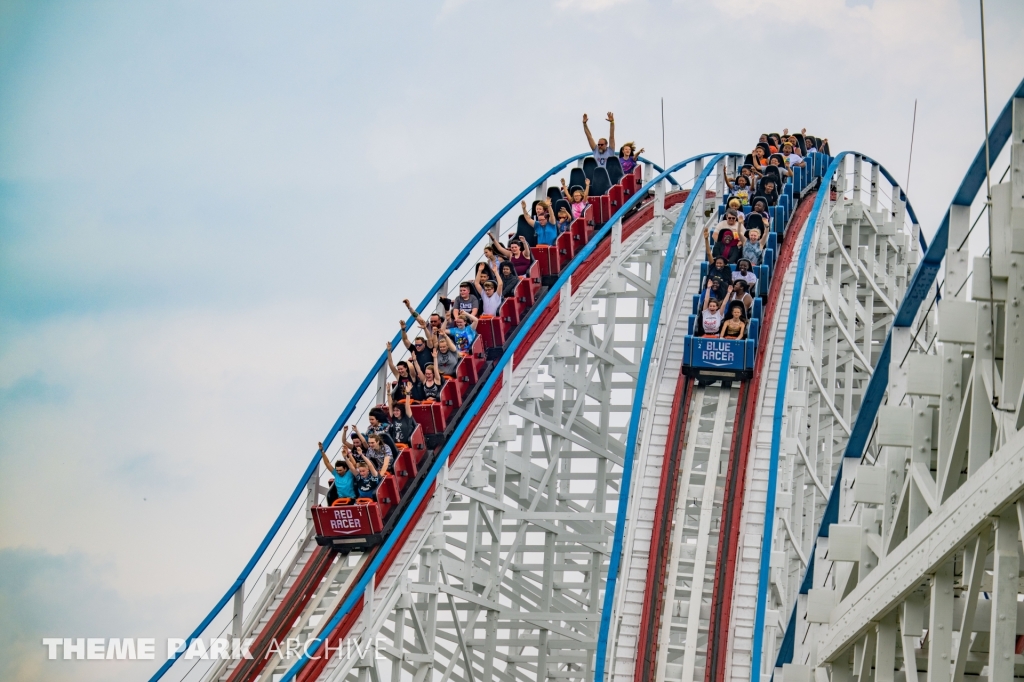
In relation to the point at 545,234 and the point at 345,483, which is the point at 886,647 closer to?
the point at 345,483

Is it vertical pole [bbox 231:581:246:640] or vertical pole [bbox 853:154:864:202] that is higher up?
vertical pole [bbox 853:154:864:202]

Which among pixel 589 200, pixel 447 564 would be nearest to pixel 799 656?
pixel 447 564

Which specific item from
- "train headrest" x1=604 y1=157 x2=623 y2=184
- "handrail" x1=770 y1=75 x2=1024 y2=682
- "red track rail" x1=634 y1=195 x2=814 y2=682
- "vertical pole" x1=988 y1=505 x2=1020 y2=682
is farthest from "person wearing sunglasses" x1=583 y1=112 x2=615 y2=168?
"vertical pole" x1=988 y1=505 x2=1020 y2=682

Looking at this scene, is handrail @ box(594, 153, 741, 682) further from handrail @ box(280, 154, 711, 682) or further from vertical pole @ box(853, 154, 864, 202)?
vertical pole @ box(853, 154, 864, 202)

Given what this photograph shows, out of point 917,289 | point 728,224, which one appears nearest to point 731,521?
point 728,224

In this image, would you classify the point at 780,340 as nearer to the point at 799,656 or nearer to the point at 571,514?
the point at 571,514

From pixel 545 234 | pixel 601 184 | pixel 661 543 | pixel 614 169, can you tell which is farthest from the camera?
pixel 614 169

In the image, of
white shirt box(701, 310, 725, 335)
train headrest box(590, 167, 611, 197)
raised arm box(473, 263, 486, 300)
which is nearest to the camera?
white shirt box(701, 310, 725, 335)
